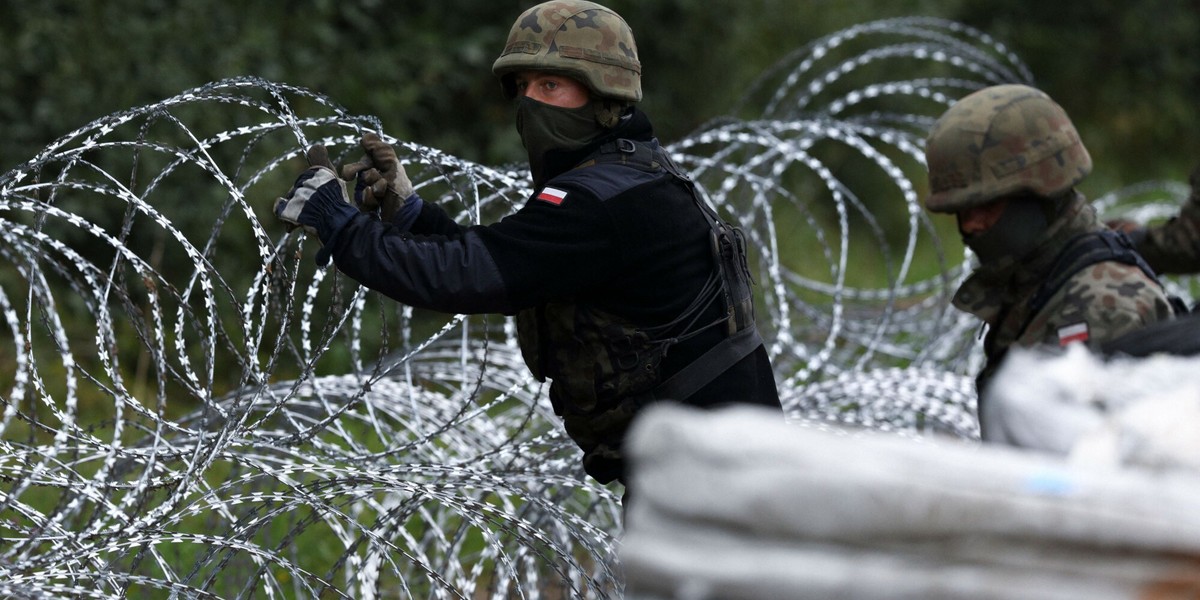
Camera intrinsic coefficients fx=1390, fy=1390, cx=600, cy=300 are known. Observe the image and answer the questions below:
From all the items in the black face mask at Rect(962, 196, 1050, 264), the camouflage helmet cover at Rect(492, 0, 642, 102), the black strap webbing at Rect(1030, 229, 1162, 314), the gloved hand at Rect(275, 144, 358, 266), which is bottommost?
the black strap webbing at Rect(1030, 229, 1162, 314)

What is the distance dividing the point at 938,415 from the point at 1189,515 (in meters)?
3.22

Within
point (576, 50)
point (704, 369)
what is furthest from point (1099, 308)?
point (576, 50)

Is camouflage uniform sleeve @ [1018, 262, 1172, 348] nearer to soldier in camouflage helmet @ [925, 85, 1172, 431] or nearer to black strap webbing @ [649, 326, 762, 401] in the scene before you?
soldier in camouflage helmet @ [925, 85, 1172, 431]

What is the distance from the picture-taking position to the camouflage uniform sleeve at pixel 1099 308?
121 inches

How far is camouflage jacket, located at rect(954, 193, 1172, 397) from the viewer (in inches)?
122

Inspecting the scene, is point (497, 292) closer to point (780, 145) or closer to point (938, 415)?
point (780, 145)

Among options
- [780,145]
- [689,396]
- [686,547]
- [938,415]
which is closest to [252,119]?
[780,145]

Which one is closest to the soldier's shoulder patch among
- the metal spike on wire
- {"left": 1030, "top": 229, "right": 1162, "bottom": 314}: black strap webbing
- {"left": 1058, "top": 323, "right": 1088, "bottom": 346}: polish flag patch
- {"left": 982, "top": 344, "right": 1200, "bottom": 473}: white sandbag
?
{"left": 1058, "top": 323, "right": 1088, "bottom": 346}: polish flag patch

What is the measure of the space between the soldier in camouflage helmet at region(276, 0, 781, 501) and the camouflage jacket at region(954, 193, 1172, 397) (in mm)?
592

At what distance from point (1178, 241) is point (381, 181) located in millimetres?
2760

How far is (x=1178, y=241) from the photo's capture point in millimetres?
4676

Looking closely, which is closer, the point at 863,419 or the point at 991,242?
the point at 991,242

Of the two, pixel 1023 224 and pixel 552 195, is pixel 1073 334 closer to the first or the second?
pixel 1023 224

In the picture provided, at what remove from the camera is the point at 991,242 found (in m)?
3.45
